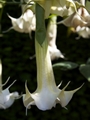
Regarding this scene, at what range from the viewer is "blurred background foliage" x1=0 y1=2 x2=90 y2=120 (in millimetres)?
1918

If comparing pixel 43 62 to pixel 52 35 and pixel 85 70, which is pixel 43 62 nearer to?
pixel 85 70

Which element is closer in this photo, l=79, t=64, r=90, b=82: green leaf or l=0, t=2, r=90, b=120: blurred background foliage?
l=79, t=64, r=90, b=82: green leaf

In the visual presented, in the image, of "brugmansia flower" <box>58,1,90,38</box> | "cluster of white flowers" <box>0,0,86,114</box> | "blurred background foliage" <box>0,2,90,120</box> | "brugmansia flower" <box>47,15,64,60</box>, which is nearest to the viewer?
"cluster of white flowers" <box>0,0,86,114</box>

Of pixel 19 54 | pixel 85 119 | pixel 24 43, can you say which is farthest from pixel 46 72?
pixel 24 43

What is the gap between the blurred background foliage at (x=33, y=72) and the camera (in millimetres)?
1918

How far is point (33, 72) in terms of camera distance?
7.36 feet

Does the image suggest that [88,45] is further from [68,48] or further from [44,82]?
[44,82]

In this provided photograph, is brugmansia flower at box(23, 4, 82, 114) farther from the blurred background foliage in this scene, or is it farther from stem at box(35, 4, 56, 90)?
the blurred background foliage

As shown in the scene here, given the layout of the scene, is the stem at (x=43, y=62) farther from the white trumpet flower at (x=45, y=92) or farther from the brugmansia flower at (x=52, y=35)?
the brugmansia flower at (x=52, y=35)

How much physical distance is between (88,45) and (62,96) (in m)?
1.80

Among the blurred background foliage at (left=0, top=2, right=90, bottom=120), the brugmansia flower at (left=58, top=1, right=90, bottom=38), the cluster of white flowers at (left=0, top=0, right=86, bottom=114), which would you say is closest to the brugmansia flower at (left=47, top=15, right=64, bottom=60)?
the brugmansia flower at (left=58, top=1, right=90, bottom=38)

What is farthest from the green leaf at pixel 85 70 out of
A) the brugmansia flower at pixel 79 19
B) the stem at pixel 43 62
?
the stem at pixel 43 62

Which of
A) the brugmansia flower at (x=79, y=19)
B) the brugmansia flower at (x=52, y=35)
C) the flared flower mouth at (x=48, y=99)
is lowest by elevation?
the brugmansia flower at (x=52, y=35)

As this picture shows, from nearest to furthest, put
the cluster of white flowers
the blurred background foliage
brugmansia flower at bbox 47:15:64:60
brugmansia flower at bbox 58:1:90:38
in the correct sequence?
the cluster of white flowers
brugmansia flower at bbox 58:1:90:38
brugmansia flower at bbox 47:15:64:60
the blurred background foliage
